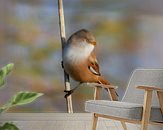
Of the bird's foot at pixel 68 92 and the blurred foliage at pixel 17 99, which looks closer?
the blurred foliage at pixel 17 99

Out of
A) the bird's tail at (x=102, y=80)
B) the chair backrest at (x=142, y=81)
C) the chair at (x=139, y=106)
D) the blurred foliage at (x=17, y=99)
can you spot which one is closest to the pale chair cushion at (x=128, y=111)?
the chair at (x=139, y=106)

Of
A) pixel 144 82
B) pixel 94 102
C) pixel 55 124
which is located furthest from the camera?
pixel 55 124

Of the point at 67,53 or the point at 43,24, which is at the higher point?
the point at 43,24

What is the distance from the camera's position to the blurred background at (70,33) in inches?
160

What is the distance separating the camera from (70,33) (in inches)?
162

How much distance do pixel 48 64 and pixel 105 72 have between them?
758 millimetres

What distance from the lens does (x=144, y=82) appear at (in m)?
3.17

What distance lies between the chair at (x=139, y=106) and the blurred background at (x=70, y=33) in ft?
2.83

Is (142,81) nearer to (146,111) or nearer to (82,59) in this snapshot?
(146,111)

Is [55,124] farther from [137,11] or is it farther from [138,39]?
[137,11]

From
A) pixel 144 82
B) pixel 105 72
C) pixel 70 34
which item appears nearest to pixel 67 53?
pixel 70 34

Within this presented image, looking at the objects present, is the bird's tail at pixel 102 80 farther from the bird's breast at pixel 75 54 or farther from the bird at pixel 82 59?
the bird's breast at pixel 75 54

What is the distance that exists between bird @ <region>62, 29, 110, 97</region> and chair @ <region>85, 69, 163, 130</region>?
2.93 feet

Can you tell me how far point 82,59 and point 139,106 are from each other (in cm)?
171
